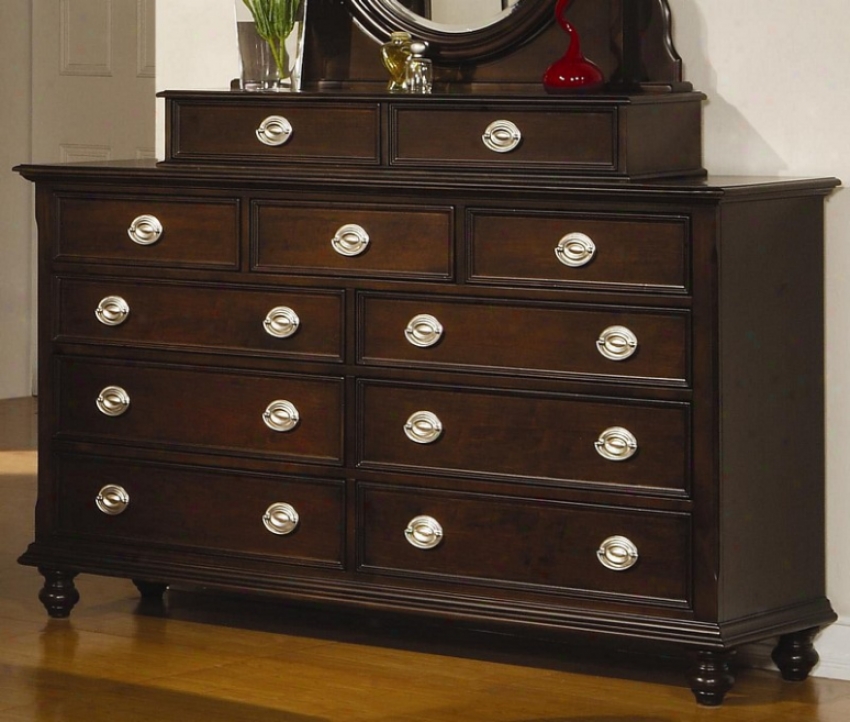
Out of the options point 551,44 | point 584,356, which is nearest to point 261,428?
point 584,356

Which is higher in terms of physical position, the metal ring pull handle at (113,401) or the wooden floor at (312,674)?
the metal ring pull handle at (113,401)

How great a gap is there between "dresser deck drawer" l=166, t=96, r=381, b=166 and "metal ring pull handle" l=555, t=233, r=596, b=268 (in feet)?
1.29

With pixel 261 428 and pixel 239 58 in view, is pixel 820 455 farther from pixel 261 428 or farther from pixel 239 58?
pixel 239 58

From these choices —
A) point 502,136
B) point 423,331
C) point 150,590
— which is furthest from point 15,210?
point 502,136

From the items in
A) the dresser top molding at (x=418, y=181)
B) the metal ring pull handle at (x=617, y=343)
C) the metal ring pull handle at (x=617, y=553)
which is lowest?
the metal ring pull handle at (x=617, y=553)

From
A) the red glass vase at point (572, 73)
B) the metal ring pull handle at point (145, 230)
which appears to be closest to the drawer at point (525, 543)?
the metal ring pull handle at point (145, 230)

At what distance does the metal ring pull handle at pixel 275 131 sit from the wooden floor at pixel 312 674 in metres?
0.96

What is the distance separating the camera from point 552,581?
3.07 m

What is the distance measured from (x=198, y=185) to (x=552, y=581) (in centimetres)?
99

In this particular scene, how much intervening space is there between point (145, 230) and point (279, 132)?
13.5 inches

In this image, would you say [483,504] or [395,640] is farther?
[395,640]

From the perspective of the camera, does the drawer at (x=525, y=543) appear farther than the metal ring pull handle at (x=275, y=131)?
No

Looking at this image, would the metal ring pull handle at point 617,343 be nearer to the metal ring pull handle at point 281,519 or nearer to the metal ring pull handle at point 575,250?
the metal ring pull handle at point 575,250

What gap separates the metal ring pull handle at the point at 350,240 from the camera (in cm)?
318
